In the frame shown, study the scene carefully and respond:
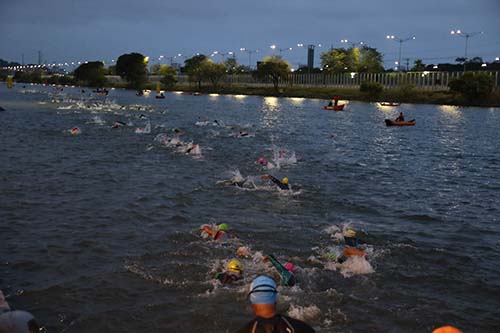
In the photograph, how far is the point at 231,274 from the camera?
33.9 feet

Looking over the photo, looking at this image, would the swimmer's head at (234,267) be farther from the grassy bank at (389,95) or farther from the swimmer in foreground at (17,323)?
the grassy bank at (389,95)

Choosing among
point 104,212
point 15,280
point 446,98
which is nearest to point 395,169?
point 104,212

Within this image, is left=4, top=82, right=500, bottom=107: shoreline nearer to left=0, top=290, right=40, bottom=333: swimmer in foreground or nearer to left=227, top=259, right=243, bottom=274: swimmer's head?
left=227, top=259, right=243, bottom=274: swimmer's head

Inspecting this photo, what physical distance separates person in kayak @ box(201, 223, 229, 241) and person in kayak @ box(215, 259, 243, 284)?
234cm

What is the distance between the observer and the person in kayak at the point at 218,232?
13.0 metres

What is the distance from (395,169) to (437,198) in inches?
280

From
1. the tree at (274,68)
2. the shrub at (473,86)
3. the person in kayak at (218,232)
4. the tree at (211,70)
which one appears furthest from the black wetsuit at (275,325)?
the tree at (211,70)

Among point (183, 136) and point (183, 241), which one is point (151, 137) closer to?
point (183, 136)

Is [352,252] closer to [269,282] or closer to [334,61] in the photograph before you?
[269,282]

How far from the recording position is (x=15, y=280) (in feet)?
33.6

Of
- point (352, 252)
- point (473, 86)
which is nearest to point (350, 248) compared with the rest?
point (352, 252)

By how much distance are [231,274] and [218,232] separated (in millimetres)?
2749

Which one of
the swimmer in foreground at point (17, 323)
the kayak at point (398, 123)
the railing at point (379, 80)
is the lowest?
the swimmer in foreground at point (17, 323)

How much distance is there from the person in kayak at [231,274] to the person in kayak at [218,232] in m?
2.34
